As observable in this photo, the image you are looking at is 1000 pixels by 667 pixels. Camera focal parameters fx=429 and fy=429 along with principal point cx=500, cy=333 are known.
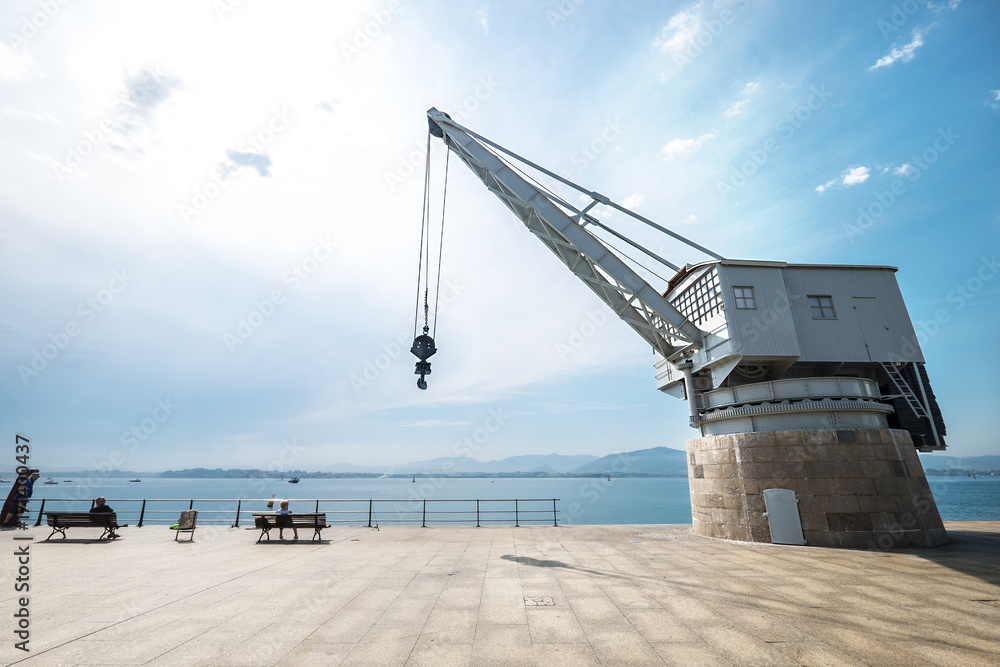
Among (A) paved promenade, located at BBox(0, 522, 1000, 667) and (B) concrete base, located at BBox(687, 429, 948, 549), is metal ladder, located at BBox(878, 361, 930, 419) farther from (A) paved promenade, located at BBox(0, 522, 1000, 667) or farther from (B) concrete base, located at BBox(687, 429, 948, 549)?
(A) paved promenade, located at BBox(0, 522, 1000, 667)

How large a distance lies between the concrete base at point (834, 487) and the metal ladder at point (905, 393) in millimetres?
2117

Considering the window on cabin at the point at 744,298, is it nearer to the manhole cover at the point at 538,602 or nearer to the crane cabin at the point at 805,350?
the crane cabin at the point at 805,350

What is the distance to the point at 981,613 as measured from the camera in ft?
23.6

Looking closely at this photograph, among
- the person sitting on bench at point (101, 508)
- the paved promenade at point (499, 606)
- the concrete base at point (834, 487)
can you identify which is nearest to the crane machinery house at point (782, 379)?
the concrete base at point (834, 487)

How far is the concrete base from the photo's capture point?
552 inches

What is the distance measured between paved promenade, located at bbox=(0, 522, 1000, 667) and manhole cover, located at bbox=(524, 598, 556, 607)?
2.7 inches

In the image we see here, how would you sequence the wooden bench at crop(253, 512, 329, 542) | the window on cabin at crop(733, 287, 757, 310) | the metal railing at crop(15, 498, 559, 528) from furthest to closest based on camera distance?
1. the window on cabin at crop(733, 287, 757, 310)
2. the metal railing at crop(15, 498, 559, 528)
3. the wooden bench at crop(253, 512, 329, 542)

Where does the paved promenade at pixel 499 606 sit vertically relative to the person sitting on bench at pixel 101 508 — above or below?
below

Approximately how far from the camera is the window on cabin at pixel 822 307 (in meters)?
17.1

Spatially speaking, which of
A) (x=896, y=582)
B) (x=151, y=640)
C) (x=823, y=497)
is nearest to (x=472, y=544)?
(x=151, y=640)

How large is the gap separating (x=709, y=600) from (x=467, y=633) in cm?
464

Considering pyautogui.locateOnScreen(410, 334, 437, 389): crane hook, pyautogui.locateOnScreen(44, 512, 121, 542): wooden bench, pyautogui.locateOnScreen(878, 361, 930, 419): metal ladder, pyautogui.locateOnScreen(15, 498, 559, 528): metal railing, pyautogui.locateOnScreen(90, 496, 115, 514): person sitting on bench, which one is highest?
Result: pyautogui.locateOnScreen(410, 334, 437, 389): crane hook

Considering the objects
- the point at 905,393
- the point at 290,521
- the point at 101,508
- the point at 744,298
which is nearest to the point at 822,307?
the point at 744,298

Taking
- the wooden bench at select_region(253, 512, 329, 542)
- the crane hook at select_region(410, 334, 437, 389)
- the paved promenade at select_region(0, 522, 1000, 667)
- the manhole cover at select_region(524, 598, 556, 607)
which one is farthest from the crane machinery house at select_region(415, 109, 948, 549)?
the wooden bench at select_region(253, 512, 329, 542)
